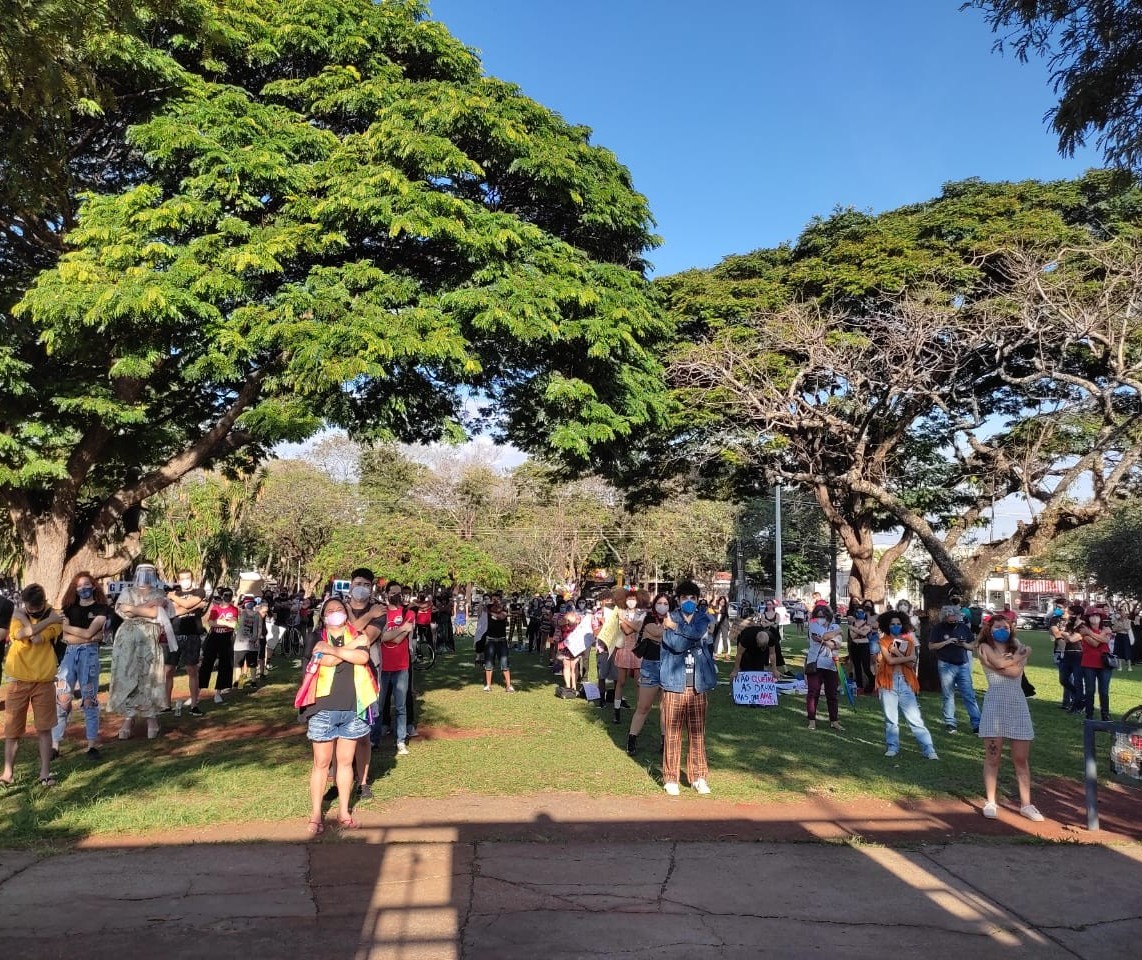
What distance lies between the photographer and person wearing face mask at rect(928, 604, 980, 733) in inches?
402

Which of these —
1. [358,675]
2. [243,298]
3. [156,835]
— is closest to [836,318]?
[243,298]

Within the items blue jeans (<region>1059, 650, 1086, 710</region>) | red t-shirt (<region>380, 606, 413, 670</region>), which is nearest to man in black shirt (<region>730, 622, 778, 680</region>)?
blue jeans (<region>1059, 650, 1086, 710</region>)

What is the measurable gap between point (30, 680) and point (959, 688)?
10013 mm

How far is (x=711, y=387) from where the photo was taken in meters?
16.5

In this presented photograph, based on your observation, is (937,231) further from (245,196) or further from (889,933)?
(889,933)

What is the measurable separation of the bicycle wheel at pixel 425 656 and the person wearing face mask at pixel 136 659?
9.02 metres

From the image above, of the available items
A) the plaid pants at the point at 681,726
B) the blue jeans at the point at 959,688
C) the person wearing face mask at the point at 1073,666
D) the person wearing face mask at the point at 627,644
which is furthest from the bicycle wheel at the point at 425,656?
the person wearing face mask at the point at 1073,666

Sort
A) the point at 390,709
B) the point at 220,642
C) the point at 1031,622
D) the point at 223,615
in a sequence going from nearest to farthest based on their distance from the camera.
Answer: the point at 390,709 → the point at 223,615 → the point at 220,642 → the point at 1031,622

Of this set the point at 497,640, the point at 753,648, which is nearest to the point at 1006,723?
the point at 753,648

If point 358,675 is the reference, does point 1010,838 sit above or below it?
below

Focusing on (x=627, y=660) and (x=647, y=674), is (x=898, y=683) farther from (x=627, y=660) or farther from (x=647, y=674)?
(x=627, y=660)

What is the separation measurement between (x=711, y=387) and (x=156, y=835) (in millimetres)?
12905

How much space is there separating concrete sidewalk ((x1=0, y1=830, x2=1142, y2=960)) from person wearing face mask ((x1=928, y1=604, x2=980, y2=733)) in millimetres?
4547

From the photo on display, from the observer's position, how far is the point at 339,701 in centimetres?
603
